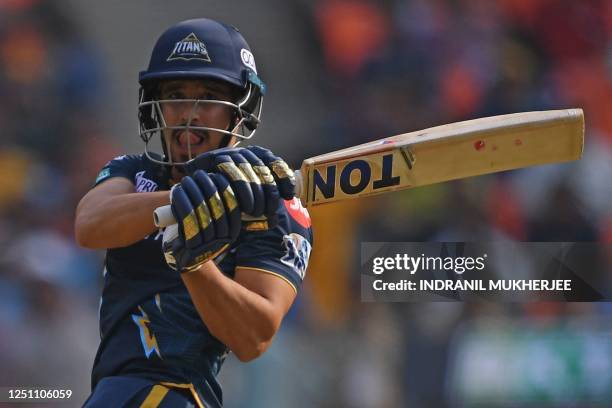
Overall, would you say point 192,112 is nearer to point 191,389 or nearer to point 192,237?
point 192,237

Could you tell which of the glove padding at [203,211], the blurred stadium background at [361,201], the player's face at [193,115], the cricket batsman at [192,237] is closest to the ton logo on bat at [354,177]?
the cricket batsman at [192,237]

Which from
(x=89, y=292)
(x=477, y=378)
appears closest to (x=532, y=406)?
(x=477, y=378)

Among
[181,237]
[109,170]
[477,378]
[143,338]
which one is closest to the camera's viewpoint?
[181,237]

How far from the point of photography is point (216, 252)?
1.80 meters

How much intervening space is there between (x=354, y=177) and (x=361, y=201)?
2.72 metres

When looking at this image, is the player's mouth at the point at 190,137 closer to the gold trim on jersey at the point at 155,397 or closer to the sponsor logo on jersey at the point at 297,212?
the sponsor logo on jersey at the point at 297,212

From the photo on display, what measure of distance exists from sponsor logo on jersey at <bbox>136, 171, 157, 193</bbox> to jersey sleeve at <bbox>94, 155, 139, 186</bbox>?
0.05 feet

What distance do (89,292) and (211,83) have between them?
8.42ft

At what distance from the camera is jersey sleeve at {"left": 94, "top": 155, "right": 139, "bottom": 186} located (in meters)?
2.21

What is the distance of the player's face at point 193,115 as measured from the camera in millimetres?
2164

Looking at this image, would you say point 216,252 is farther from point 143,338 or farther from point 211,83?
point 211,83

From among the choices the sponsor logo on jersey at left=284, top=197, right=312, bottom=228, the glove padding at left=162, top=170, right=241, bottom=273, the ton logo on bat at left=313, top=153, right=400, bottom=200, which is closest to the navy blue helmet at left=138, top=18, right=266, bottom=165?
the sponsor logo on jersey at left=284, top=197, right=312, bottom=228

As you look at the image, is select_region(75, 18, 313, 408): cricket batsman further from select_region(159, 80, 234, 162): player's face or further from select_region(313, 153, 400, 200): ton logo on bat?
select_region(313, 153, 400, 200): ton logo on bat

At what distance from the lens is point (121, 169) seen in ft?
Answer: 7.34
